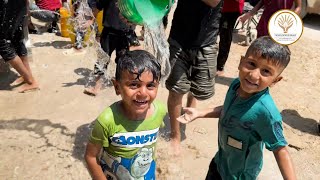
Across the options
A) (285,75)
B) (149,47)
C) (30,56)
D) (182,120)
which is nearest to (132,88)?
(182,120)

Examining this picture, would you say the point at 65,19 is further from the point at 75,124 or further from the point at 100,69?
the point at 75,124

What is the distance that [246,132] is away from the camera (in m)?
1.90

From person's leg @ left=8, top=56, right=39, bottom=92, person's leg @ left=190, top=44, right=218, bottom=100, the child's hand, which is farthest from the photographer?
person's leg @ left=8, top=56, right=39, bottom=92

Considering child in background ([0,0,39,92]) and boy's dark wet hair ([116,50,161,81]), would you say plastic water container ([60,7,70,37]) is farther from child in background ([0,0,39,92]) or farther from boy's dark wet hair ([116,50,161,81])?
boy's dark wet hair ([116,50,161,81])

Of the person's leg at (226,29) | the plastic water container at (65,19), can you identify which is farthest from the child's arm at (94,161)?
the plastic water container at (65,19)

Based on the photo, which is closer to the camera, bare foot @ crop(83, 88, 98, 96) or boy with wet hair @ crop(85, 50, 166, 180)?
boy with wet hair @ crop(85, 50, 166, 180)

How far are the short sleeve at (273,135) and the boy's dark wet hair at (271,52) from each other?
276 mm

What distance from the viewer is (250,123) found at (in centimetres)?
186

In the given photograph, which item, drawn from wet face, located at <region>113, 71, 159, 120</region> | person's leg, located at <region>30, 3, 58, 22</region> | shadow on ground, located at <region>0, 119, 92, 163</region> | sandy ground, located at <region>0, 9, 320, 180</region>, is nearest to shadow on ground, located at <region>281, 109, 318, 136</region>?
sandy ground, located at <region>0, 9, 320, 180</region>

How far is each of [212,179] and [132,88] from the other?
2.54ft

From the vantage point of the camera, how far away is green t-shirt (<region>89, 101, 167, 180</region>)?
1772 millimetres

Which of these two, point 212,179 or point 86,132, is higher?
point 212,179

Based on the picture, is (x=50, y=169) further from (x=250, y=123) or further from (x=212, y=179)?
(x=250, y=123)

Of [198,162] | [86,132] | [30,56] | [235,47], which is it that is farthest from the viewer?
[235,47]
